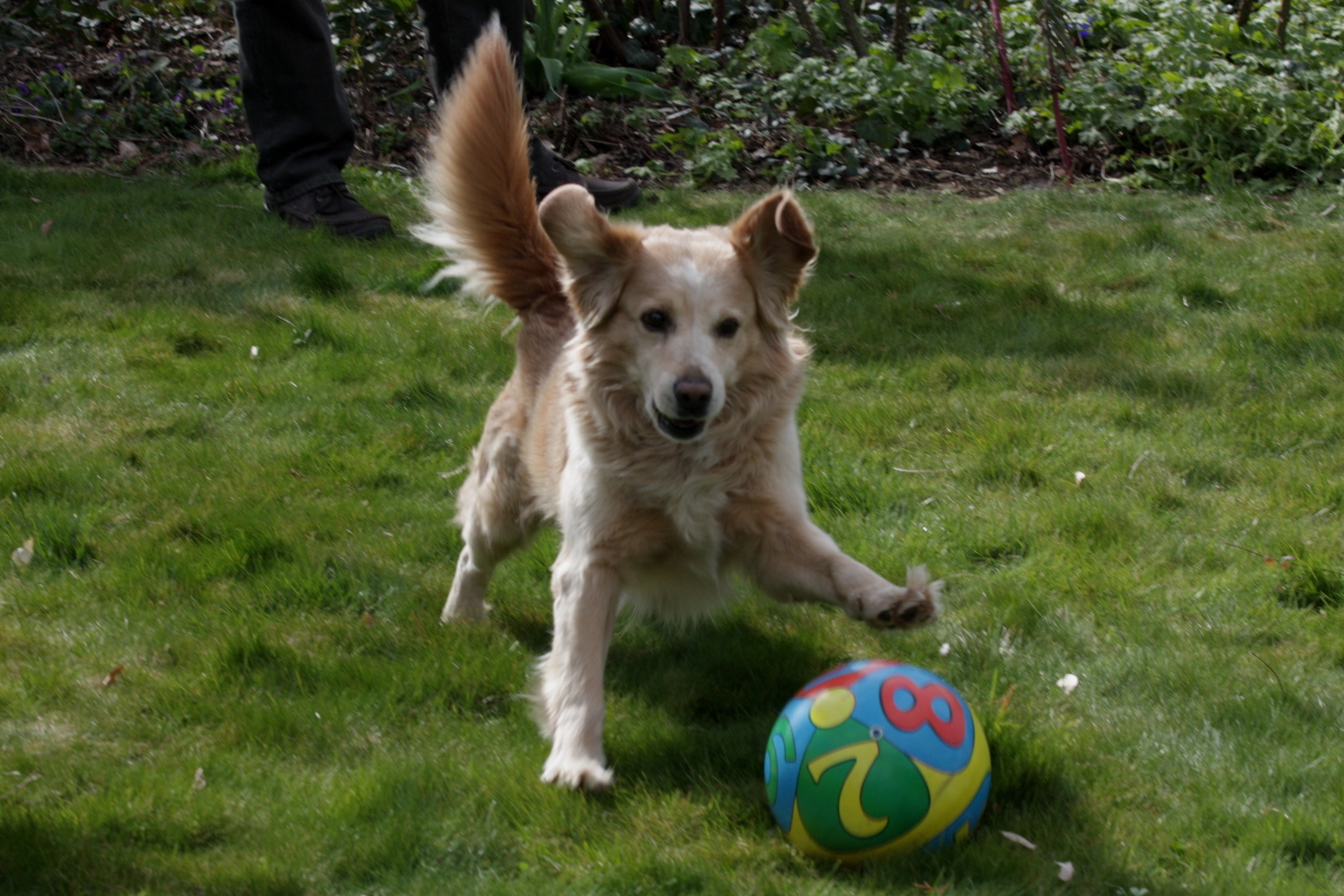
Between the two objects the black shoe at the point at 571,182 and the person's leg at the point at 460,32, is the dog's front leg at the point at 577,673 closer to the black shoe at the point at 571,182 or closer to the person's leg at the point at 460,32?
the person's leg at the point at 460,32

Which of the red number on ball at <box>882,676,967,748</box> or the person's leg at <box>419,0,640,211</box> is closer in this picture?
the red number on ball at <box>882,676,967,748</box>

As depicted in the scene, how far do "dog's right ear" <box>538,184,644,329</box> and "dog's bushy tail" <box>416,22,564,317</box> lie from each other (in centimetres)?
48

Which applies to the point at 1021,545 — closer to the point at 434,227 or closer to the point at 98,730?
the point at 434,227

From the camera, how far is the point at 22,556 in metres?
4.02

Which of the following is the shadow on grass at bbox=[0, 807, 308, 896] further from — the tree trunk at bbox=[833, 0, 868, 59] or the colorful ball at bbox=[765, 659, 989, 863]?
the tree trunk at bbox=[833, 0, 868, 59]

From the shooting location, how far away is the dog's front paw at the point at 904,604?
293 centimetres

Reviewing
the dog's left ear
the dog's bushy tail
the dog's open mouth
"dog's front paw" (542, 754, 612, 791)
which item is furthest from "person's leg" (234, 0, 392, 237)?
"dog's front paw" (542, 754, 612, 791)

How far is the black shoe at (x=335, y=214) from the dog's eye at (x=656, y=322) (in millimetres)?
4071

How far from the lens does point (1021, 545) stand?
407 cm

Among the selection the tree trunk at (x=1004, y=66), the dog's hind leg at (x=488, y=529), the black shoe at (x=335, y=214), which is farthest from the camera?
the tree trunk at (x=1004, y=66)

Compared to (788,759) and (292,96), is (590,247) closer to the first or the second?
(788,759)

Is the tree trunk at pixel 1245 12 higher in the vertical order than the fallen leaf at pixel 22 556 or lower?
lower

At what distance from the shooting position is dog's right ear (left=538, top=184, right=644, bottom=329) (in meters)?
3.48

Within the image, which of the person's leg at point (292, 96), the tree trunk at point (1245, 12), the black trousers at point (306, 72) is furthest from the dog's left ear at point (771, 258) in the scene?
the tree trunk at point (1245, 12)
